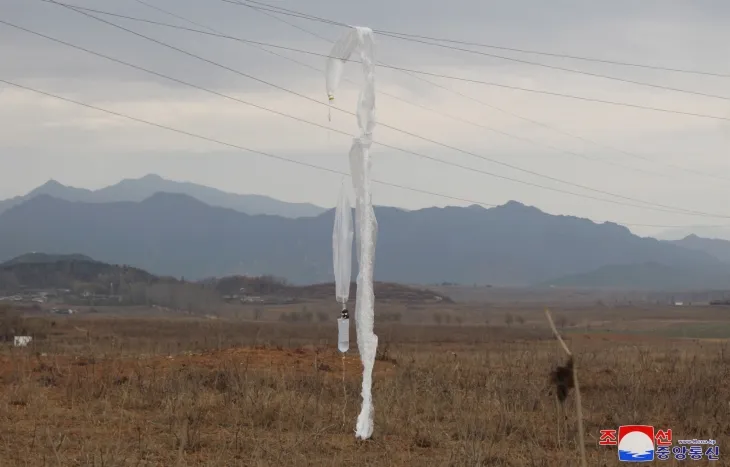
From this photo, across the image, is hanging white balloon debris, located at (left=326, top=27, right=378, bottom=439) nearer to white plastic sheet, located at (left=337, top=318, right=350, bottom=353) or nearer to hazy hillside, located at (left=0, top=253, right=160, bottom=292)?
white plastic sheet, located at (left=337, top=318, right=350, bottom=353)

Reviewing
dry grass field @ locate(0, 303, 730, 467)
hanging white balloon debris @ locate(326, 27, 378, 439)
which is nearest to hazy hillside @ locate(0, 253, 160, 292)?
dry grass field @ locate(0, 303, 730, 467)

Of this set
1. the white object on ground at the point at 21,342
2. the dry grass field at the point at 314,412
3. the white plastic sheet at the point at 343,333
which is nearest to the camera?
the dry grass field at the point at 314,412

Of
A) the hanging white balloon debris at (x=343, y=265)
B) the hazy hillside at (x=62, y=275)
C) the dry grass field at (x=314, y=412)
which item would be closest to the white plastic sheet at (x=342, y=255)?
the hanging white balloon debris at (x=343, y=265)

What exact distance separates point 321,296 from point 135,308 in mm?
34136

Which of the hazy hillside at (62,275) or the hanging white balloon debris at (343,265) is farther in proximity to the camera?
the hazy hillside at (62,275)

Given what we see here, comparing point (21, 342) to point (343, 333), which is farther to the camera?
point (21, 342)

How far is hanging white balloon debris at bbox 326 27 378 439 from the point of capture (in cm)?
1179

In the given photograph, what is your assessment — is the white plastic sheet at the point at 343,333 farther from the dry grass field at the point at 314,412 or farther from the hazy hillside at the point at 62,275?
the hazy hillside at the point at 62,275

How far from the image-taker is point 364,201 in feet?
39.7

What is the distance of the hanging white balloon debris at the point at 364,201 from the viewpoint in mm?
11789

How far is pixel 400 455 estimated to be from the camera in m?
11.1

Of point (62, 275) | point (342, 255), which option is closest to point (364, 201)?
point (342, 255)

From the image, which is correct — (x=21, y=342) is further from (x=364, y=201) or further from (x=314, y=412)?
(x=364, y=201)

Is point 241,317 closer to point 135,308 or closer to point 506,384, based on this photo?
point 135,308
